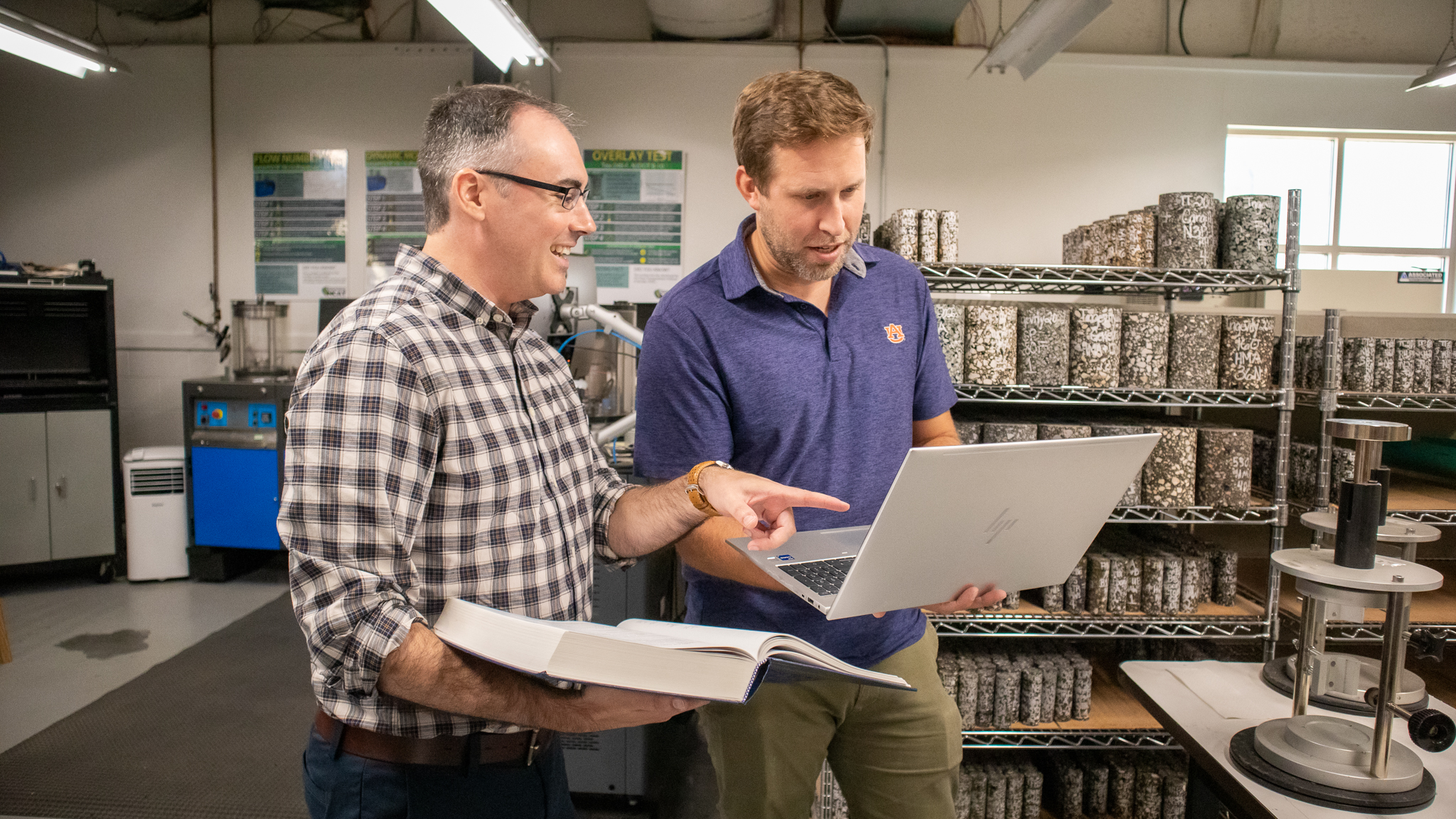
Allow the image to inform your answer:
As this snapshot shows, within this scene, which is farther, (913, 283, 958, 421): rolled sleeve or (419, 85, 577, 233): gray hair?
(913, 283, 958, 421): rolled sleeve

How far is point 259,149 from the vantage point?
4.48 meters

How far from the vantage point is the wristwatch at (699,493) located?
1.10 m

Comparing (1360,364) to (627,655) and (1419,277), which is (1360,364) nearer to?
(1419,277)

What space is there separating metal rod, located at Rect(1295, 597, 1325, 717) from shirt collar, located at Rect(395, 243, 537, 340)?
123cm

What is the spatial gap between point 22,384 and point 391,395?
4.32m

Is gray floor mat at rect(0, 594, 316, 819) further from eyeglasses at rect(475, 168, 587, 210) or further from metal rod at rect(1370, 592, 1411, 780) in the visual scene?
metal rod at rect(1370, 592, 1411, 780)

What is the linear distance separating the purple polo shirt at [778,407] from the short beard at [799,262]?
0.17 feet

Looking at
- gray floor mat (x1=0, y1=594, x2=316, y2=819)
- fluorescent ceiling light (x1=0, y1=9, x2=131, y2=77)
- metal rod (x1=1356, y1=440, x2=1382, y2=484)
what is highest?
fluorescent ceiling light (x1=0, y1=9, x2=131, y2=77)

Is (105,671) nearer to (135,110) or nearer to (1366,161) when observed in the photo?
(135,110)

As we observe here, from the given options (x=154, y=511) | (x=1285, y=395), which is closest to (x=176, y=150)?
(x=154, y=511)

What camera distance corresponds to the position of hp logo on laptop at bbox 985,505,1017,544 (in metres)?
0.94

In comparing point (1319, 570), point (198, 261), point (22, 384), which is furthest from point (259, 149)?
point (1319, 570)

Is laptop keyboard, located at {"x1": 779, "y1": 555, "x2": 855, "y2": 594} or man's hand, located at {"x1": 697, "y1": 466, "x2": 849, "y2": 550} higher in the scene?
man's hand, located at {"x1": 697, "y1": 466, "x2": 849, "y2": 550}

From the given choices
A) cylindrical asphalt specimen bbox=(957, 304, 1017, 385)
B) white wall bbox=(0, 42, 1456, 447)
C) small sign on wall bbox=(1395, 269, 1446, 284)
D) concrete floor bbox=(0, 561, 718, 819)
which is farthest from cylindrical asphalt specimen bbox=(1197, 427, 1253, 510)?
white wall bbox=(0, 42, 1456, 447)
